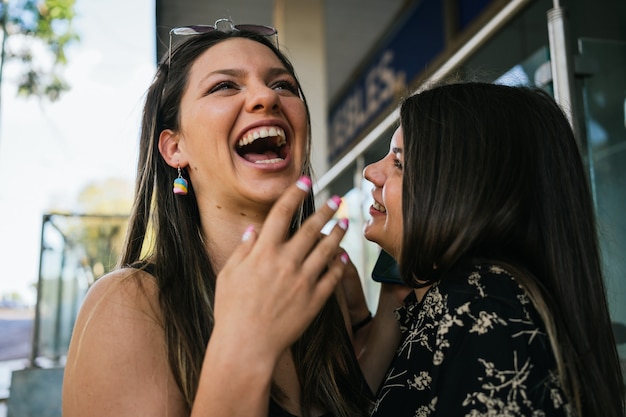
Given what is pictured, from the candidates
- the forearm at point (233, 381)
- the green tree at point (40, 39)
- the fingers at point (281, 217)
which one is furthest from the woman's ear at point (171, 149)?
the green tree at point (40, 39)

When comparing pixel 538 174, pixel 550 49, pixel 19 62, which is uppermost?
pixel 19 62

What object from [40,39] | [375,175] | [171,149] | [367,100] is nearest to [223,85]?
[171,149]

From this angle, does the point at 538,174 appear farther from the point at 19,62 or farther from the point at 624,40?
the point at 19,62

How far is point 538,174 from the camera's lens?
130 centimetres

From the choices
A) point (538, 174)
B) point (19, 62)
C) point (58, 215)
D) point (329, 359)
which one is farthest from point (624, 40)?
point (19, 62)

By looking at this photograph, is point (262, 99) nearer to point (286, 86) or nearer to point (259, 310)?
point (286, 86)

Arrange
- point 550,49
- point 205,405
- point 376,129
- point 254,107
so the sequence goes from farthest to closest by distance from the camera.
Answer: point 376,129
point 550,49
point 254,107
point 205,405

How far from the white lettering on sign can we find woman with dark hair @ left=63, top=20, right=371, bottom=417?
175 inches

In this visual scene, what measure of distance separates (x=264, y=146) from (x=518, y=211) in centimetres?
68

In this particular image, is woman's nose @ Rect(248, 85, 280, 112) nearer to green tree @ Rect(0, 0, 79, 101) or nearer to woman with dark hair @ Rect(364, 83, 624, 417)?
woman with dark hair @ Rect(364, 83, 624, 417)

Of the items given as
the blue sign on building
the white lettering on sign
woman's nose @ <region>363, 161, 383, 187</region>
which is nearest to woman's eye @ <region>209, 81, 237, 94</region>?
woman's nose @ <region>363, 161, 383, 187</region>

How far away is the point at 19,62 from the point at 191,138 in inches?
183

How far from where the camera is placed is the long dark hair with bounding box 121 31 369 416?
1.20 meters

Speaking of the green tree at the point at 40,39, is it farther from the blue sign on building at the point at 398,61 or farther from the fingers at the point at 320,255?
the fingers at the point at 320,255
